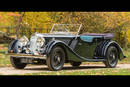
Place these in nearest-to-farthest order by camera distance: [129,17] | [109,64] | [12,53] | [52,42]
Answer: [52,42]
[12,53]
[109,64]
[129,17]

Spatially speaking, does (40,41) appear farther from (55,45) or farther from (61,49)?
(61,49)

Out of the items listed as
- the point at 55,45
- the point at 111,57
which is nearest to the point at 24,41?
the point at 55,45

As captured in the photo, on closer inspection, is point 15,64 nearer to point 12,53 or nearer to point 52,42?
point 12,53

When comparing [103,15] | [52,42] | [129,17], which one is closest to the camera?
[52,42]

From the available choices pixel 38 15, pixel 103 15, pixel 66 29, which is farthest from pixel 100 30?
pixel 66 29

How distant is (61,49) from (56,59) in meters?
0.41

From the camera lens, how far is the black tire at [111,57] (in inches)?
566

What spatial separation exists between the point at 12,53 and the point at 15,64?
1.65 ft

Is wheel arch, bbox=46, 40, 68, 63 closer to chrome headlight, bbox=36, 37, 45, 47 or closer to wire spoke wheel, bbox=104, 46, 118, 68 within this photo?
chrome headlight, bbox=36, 37, 45, 47

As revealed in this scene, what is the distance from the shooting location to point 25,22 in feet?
64.6

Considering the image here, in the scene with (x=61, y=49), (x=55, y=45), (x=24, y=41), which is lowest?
(x=61, y=49)

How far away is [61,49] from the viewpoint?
12.8 m

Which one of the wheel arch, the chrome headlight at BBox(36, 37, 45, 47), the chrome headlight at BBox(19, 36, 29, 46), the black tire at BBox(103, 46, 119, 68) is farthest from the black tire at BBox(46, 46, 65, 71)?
the black tire at BBox(103, 46, 119, 68)

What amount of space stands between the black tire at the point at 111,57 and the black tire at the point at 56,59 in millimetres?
2322
